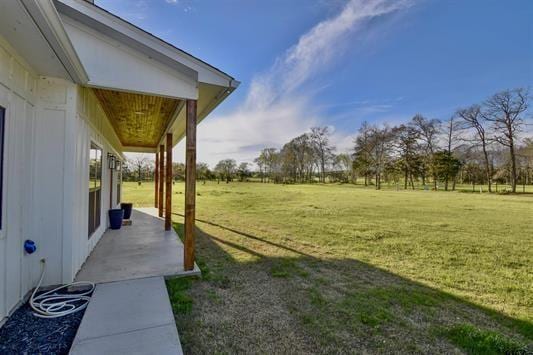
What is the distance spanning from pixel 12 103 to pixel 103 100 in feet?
8.19

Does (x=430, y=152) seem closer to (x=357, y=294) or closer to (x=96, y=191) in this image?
(x=357, y=294)

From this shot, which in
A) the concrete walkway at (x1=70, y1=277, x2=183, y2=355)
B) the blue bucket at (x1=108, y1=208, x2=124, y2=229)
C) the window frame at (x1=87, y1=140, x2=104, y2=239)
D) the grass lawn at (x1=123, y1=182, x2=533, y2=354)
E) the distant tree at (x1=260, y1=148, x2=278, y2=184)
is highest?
the distant tree at (x1=260, y1=148, x2=278, y2=184)

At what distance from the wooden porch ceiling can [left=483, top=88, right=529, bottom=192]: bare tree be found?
32.0 m

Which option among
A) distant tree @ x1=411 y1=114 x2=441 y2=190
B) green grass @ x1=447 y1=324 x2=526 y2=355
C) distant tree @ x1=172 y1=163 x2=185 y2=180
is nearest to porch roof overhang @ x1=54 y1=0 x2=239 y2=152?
green grass @ x1=447 y1=324 x2=526 y2=355

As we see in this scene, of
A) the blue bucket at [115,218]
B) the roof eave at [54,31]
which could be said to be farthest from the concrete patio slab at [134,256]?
the roof eave at [54,31]

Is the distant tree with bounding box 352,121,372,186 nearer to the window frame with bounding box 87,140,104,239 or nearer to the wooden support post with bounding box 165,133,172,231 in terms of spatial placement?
the wooden support post with bounding box 165,133,172,231

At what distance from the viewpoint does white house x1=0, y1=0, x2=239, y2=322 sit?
92.5 inches

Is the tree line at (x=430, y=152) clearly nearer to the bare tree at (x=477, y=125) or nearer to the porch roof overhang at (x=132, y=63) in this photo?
the bare tree at (x=477, y=125)

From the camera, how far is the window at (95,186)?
183 inches

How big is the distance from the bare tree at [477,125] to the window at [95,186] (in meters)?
34.1

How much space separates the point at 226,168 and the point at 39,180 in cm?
4293

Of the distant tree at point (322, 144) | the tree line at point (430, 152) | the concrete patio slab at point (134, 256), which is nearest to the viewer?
the concrete patio slab at point (134, 256)

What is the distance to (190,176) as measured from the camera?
382 centimetres

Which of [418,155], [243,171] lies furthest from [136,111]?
[243,171]
